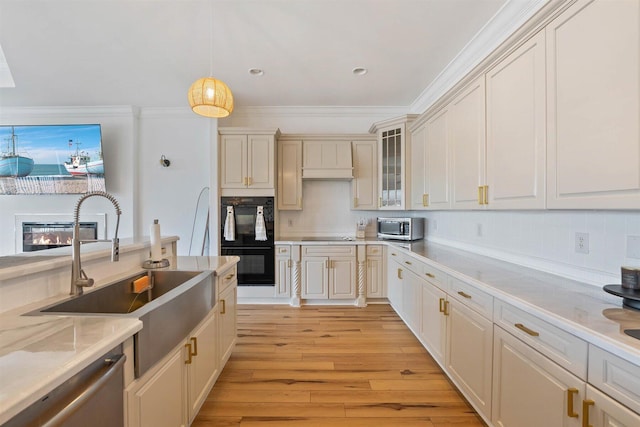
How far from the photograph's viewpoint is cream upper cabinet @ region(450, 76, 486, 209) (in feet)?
6.84

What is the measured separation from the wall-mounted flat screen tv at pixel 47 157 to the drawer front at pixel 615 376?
5.37m

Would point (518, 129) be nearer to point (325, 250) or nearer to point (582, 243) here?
point (582, 243)

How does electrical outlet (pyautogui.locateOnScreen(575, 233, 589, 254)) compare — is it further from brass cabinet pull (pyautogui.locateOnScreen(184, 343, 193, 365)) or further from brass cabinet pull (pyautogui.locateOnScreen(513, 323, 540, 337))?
brass cabinet pull (pyautogui.locateOnScreen(184, 343, 193, 365))

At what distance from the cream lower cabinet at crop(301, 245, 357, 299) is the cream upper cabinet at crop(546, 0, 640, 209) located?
253 cm

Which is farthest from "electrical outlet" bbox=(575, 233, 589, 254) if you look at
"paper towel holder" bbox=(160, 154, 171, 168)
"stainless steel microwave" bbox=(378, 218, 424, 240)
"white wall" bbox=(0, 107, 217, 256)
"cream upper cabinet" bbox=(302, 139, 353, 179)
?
"paper towel holder" bbox=(160, 154, 171, 168)

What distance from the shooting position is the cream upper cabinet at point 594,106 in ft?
3.56

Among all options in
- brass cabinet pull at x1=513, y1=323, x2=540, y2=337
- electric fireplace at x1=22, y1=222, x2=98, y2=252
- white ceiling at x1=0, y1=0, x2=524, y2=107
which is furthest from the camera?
electric fireplace at x1=22, y1=222, x2=98, y2=252

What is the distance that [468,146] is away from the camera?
2262 mm

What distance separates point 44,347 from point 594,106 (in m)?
2.20

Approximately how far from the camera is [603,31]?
118 centimetres

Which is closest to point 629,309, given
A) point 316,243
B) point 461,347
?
point 461,347

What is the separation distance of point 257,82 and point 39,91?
3.01 meters

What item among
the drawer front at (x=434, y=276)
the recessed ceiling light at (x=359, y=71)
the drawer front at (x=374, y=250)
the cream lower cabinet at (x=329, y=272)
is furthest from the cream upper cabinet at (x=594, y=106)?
the cream lower cabinet at (x=329, y=272)

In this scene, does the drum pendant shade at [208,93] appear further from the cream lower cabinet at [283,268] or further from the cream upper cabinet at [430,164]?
the cream lower cabinet at [283,268]
